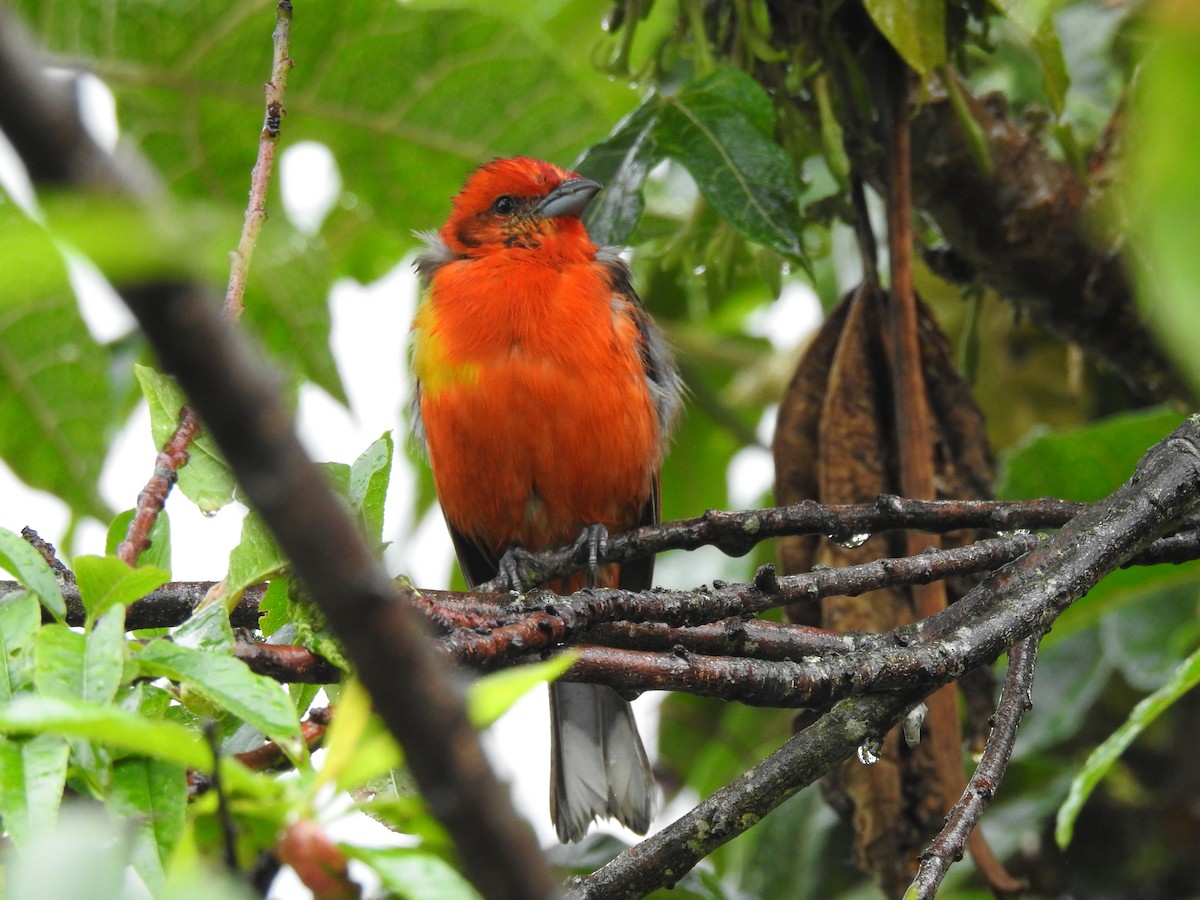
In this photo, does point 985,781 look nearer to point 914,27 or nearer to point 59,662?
point 59,662

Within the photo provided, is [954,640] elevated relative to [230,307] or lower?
lower

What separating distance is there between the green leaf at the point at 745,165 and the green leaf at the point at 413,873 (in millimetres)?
2205

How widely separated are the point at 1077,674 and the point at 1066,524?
2160 millimetres

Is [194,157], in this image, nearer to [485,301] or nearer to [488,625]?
[485,301]

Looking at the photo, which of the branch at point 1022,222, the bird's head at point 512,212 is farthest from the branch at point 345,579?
the bird's head at point 512,212

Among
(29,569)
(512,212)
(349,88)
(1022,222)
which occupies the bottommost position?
(29,569)

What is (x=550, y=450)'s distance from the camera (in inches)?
173

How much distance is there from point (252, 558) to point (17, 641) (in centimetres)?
30

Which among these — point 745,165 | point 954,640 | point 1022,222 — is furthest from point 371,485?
point 1022,222

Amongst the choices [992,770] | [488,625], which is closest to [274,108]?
[488,625]

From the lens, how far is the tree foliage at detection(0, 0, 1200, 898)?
57.1 inches

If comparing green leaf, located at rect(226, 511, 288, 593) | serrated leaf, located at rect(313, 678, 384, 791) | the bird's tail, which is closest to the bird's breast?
the bird's tail

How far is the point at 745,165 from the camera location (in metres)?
3.21

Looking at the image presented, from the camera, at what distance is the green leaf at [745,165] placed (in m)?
3.17
